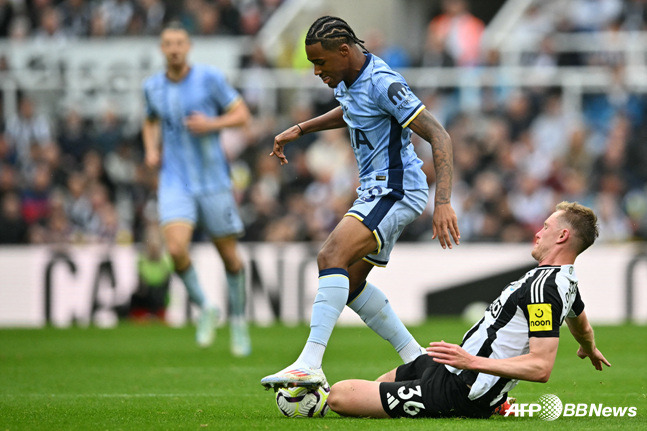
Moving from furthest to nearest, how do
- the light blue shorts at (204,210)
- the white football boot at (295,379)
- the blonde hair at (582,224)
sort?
the light blue shorts at (204,210) < the white football boot at (295,379) < the blonde hair at (582,224)

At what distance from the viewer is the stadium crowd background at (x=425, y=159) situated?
16.3 metres

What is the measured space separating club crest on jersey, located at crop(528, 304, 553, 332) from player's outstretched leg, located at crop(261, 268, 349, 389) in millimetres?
1236

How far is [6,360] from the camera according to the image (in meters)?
9.95

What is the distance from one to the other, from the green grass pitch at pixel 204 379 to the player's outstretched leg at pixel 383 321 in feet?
2.49

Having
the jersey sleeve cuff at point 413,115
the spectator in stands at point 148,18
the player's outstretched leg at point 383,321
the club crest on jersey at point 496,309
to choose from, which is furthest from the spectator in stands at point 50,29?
the club crest on jersey at point 496,309

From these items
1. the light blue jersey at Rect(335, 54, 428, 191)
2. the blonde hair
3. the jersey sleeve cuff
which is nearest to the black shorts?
the blonde hair

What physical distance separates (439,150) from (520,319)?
1.25 m

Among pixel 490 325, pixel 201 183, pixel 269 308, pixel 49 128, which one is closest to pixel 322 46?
pixel 490 325

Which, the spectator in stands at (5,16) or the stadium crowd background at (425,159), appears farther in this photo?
the spectator in stands at (5,16)

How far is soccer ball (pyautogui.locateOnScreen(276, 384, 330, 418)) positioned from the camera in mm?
5680

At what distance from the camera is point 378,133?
21.1 feet

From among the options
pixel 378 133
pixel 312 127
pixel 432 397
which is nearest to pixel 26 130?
pixel 312 127

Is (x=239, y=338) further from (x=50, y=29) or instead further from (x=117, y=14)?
(x=117, y=14)

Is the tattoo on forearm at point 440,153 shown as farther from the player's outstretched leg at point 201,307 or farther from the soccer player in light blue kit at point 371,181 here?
the player's outstretched leg at point 201,307
